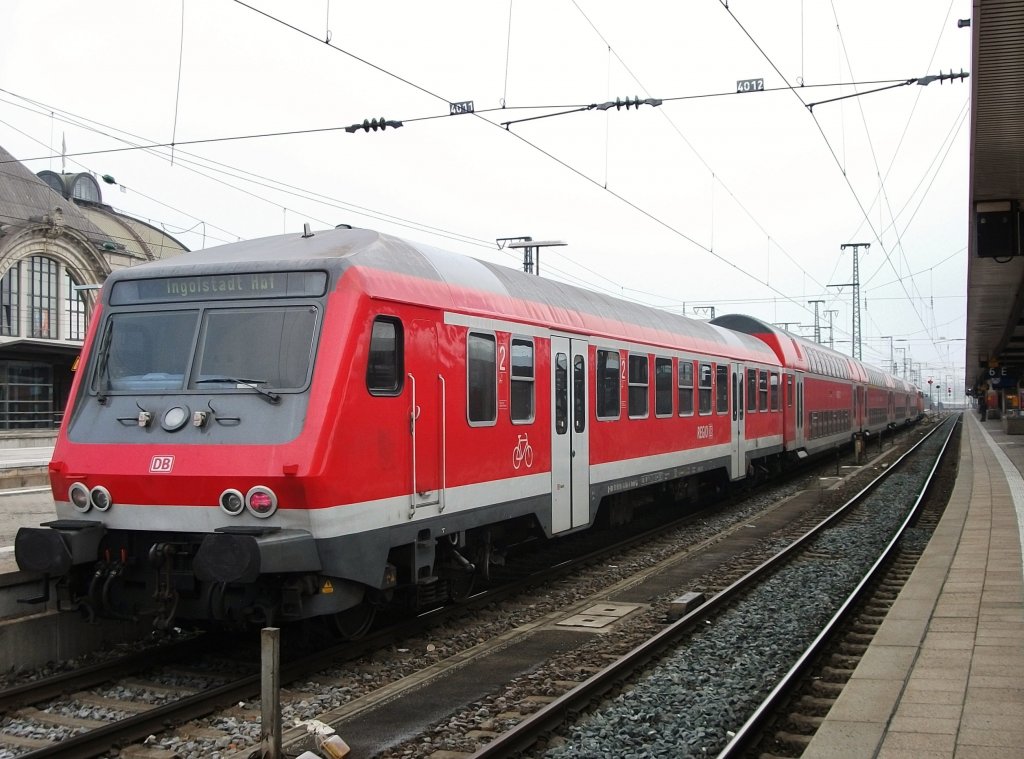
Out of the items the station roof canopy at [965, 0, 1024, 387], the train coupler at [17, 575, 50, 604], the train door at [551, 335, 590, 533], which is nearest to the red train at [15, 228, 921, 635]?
the train coupler at [17, 575, 50, 604]

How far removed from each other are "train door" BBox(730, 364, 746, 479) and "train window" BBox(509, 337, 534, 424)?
29.1 ft

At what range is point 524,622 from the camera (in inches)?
368

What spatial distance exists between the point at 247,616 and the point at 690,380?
992 centimetres

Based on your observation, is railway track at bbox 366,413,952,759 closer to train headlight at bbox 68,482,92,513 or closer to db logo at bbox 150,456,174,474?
db logo at bbox 150,456,174,474

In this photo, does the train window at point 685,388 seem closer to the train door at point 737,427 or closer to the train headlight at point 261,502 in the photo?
the train door at point 737,427

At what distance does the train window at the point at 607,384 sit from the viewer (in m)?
11.9

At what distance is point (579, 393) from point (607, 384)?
99 cm

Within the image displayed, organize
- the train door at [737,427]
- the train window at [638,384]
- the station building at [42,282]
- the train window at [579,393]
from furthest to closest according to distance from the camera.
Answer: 1. the station building at [42,282]
2. the train door at [737,427]
3. the train window at [638,384]
4. the train window at [579,393]

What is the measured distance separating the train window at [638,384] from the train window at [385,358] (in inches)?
227

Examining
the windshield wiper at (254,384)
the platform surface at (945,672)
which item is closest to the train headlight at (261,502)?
the windshield wiper at (254,384)

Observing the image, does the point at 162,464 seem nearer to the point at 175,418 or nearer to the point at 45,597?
the point at 175,418

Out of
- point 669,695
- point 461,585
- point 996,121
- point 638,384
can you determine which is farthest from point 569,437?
point 996,121

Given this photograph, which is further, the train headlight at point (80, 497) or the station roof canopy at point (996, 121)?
the station roof canopy at point (996, 121)

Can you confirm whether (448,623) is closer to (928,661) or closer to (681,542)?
(928,661)
